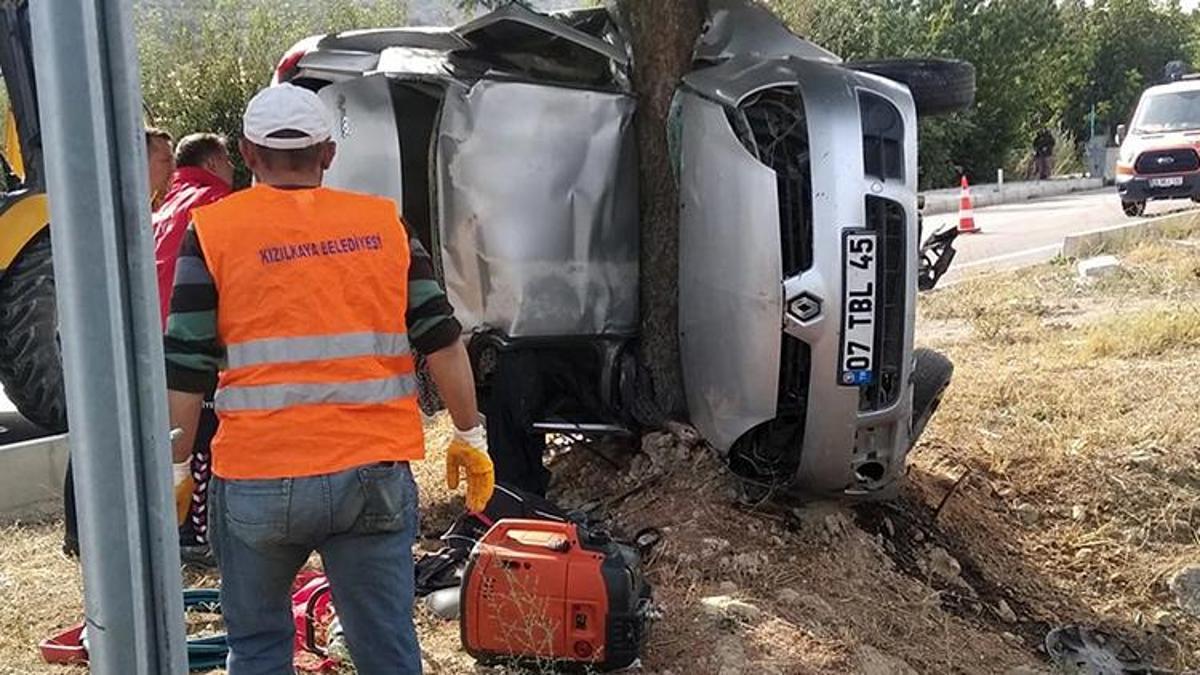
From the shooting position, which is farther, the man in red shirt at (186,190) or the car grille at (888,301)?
the man in red shirt at (186,190)

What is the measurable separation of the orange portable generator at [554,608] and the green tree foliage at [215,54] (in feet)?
42.3

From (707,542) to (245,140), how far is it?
221 centimetres

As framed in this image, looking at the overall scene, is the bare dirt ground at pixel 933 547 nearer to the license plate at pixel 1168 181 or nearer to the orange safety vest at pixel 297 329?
the orange safety vest at pixel 297 329

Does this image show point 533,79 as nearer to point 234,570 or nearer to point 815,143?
point 815,143

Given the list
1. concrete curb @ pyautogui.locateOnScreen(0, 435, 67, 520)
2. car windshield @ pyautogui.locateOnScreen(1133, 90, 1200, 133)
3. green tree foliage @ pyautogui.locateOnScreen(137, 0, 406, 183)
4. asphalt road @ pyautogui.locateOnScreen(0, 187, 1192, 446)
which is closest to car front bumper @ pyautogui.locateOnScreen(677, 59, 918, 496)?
concrete curb @ pyautogui.locateOnScreen(0, 435, 67, 520)

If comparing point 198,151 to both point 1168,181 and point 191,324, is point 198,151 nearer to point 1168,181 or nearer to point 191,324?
point 191,324

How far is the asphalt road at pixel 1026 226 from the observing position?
46.6 ft

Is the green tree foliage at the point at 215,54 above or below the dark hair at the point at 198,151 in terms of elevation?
above

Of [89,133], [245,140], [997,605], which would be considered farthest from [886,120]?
[89,133]

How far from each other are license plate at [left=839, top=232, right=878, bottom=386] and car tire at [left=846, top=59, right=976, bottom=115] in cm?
87

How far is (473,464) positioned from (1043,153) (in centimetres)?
3136

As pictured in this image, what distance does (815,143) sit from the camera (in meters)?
4.11

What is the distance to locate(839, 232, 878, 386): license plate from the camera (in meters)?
4.08

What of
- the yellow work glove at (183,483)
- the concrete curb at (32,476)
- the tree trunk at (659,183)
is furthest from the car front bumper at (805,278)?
the concrete curb at (32,476)
